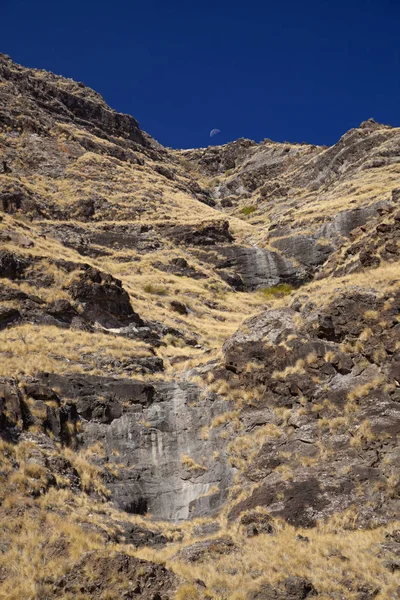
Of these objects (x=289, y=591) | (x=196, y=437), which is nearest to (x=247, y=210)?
(x=196, y=437)

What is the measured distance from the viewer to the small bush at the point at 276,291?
47.8 meters

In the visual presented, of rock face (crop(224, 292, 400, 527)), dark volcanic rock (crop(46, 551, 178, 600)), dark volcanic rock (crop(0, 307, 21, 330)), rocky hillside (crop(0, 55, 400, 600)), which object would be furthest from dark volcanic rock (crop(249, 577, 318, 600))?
dark volcanic rock (crop(0, 307, 21, 330))

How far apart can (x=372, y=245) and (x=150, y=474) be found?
14.1 metres

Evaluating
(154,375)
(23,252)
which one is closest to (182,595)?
(154,375)

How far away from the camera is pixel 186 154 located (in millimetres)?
125312

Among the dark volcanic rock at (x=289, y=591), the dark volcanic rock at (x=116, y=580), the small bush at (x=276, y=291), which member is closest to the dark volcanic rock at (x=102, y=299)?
the dark volcanic rock at (x=116, y=580)

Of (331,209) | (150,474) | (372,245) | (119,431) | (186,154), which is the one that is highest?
(186,154)

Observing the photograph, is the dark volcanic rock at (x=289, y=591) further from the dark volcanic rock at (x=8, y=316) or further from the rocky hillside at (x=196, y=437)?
the dark volcanic rock at (x=8, y=316)

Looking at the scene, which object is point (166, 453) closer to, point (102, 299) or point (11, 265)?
point (102, 299)

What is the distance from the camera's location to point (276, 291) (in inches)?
1912

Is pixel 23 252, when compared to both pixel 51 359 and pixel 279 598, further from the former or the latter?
pixel 279 598

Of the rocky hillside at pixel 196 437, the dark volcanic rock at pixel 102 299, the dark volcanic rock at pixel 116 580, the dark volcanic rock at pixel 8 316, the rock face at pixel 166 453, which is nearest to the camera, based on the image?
the dark volcanic rock at pixel 116 580

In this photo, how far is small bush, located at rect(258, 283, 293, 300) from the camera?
1881 inches

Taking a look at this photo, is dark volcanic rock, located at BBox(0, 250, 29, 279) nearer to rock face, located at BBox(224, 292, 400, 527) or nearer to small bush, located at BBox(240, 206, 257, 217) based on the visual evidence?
rock face, located at BBox(224, 292, 400, 527)
